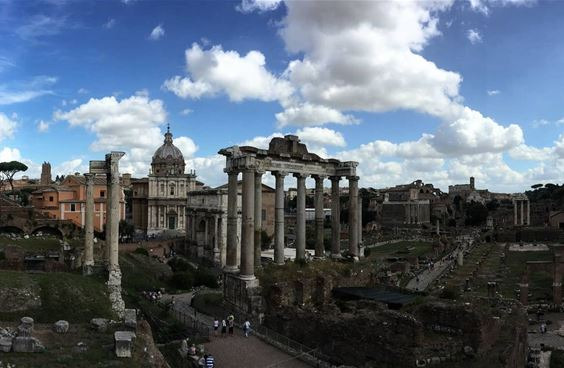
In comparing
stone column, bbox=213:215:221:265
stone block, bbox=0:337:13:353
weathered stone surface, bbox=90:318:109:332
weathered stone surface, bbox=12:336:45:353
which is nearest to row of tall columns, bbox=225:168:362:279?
weathered stone surface, bbox=90:318:109:332

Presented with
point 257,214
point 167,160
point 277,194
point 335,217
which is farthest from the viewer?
point 167,160

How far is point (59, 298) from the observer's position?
17.9 metres

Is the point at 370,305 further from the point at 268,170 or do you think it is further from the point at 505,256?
the point at 505,256

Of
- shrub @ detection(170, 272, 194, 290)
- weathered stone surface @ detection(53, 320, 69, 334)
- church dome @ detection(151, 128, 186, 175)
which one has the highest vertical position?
church dome @ detection(151, 128, 186, 175)

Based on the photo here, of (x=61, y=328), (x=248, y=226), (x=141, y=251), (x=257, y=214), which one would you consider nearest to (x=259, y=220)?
(x=257, y=214)

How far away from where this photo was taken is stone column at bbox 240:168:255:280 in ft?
71.7

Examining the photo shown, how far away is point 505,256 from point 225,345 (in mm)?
50717

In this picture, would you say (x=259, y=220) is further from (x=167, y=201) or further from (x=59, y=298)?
(x=167, y=201)

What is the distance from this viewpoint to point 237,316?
2181cm

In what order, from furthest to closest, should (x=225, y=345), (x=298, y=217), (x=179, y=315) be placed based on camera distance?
(x=298, y=217) < (x=179, y=315) < (x=225, y=345)

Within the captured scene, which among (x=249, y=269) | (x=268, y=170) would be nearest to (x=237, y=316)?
(x=249, y=269)

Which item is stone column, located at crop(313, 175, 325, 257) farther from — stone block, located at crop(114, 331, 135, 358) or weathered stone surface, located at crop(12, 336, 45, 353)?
weathered stone surface, located at crop(12, 336, 45, 353)

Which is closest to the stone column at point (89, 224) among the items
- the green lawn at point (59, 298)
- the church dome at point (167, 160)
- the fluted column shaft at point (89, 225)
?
the fluted column shaft at point (89, 225)

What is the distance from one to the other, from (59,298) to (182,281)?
1775cm
